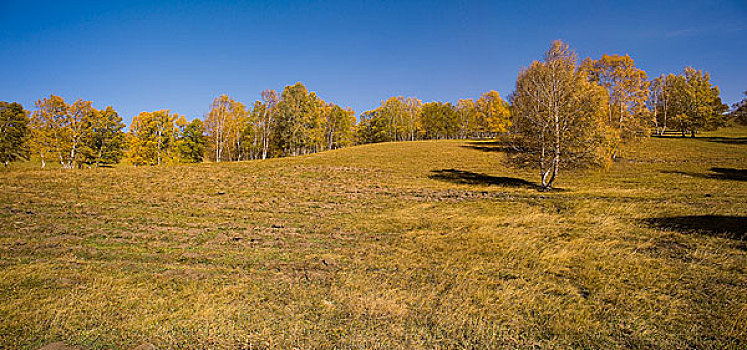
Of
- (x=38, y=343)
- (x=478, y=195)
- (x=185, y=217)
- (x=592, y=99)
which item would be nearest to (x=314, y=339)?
(x=38, y=343)

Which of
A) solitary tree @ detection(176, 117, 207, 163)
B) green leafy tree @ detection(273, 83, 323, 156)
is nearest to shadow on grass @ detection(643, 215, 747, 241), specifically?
green leafy tree @ detection(273, 83, 323, 156)

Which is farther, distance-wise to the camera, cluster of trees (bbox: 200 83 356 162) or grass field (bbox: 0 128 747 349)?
cluster of trees (bbox: 200 83 356 162)

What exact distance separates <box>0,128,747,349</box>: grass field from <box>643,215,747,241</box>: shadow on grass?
A: 9 centimetres

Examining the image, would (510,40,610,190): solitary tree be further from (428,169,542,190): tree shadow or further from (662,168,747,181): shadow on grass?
(662,168,747,181): shadow on grass

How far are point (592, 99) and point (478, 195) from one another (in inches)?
389

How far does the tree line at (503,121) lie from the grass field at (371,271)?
5.59m

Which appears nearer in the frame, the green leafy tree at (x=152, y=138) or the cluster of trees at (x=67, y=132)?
the cluster of trees at (x=67, y=132)

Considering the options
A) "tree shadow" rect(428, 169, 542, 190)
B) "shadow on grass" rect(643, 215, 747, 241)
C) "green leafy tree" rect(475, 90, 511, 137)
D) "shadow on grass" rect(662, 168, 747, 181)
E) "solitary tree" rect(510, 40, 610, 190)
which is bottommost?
"shadow on grass" rect(643, 215, 747, 241)

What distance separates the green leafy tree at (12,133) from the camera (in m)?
41.9

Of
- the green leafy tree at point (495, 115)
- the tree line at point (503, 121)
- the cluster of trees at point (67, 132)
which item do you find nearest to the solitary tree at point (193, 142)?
the tree line at point (503, 121)

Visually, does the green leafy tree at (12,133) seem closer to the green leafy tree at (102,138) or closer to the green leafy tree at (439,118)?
the green leafy tree at (102,138)

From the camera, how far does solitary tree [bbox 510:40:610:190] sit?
19719mm

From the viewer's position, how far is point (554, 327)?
505cm

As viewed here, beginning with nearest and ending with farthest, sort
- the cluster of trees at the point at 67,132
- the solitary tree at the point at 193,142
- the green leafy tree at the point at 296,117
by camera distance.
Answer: the cluster of trees at the point at 67,132 → the green leafy tree at the point at 296,117 → the solitary tree at the point at 193,142
